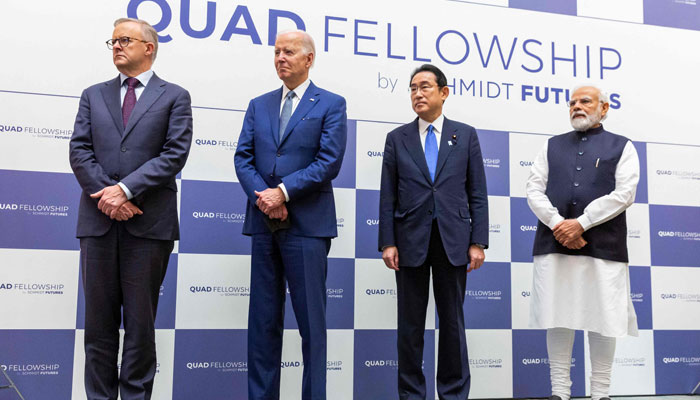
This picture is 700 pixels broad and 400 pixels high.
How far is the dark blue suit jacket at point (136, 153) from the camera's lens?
2.37 meters

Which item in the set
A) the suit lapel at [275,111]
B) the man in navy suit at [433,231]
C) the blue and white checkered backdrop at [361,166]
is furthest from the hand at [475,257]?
the suit lapel at [275,111]

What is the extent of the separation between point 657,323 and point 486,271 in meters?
1.13

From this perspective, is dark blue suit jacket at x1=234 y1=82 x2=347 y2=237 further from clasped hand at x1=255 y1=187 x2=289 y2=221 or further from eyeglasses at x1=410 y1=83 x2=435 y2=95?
eyeglasses at x1=410 y1=83 x2=435 y2=95

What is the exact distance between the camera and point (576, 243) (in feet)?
9.44

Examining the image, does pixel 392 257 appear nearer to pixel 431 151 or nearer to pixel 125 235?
pixel 431 151

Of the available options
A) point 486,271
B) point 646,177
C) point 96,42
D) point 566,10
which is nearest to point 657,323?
point 646,177

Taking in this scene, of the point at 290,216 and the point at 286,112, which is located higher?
the point at 286,112

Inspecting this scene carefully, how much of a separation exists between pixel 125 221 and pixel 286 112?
0.82 meters

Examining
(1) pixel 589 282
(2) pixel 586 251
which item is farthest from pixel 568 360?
(2) pixel 586 251

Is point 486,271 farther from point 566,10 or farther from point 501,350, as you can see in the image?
point 566,10

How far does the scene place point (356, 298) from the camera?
343 cm

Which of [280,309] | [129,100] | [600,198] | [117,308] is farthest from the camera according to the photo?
[600,198]

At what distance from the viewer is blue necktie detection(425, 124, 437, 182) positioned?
9.53ft

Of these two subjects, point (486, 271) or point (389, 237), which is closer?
point (389, 237)
